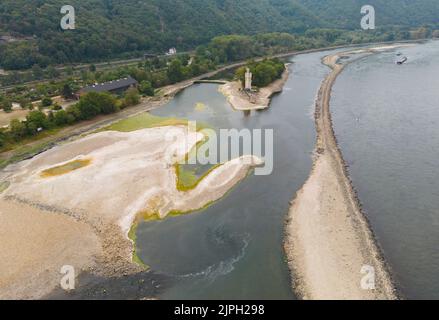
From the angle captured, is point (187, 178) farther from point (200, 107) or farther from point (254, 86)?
point (254, 86)

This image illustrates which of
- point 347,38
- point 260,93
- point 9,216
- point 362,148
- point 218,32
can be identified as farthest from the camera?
point 347,38

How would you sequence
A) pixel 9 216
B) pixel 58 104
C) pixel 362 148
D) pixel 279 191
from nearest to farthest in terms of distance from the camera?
pixel 9 216 < pixel 279 191 < pixel 362 148 < pixel 58 104

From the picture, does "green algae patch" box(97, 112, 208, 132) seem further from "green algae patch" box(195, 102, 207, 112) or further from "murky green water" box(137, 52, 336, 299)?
"murky green water" box(137, 52, 336, 299)

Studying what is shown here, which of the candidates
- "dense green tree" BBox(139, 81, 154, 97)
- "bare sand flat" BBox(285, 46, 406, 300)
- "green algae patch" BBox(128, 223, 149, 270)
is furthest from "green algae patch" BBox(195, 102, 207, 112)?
"green algae patch" BBox(128, 223, 149, 270)

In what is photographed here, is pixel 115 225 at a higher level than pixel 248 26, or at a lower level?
lower

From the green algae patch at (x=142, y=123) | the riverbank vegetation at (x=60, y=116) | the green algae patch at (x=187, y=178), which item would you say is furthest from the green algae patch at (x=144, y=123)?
the green algae patch at (x=187, y=178)

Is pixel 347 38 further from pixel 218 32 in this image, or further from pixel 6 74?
pixel 6 74
